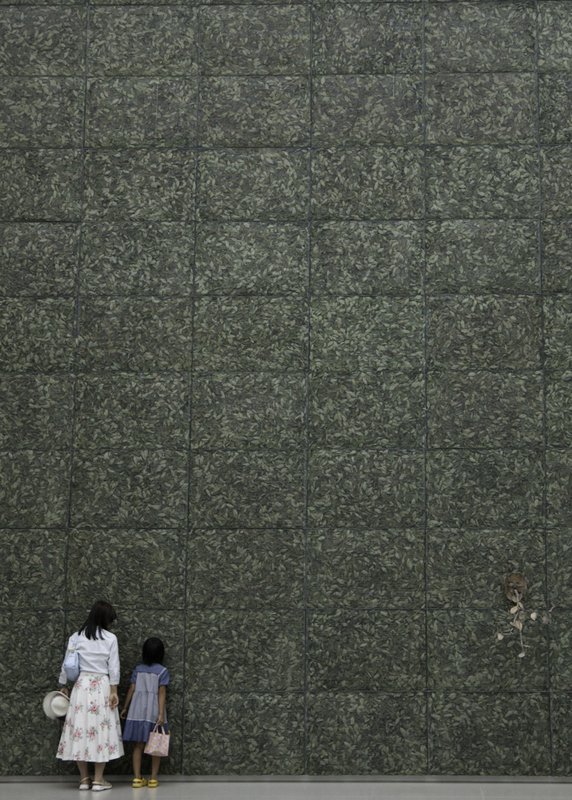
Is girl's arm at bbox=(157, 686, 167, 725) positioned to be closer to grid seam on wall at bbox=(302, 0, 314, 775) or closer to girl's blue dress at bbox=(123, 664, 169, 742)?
girl's blue dress at bbox=(123, 664, 169, 742)

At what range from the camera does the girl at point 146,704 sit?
9.11 m

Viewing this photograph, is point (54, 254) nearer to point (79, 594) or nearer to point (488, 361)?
point (79, 594)

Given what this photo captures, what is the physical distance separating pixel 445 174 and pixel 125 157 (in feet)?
10.6

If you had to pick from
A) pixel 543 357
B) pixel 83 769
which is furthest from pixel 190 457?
pixel 543 357

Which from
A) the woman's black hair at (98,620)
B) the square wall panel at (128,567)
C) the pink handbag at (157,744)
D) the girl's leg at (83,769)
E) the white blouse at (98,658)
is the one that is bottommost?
the girl's leg at (83,769)

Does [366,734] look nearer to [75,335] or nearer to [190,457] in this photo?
[190,457]

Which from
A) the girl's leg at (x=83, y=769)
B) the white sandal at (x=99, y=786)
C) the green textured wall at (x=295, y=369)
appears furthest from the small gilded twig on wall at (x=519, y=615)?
the girl's leg at (x=83, y=769)

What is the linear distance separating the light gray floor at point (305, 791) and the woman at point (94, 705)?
31cm

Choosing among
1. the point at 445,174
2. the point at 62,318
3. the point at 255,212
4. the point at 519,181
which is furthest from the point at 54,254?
the point at 519,181

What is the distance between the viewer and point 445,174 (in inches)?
400

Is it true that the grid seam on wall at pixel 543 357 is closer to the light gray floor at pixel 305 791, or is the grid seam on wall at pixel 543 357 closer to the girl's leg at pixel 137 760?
the light gray floor at pixel 305 791

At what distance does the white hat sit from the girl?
537mm

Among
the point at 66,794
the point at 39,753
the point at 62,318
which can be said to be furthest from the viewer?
the point at 62,318

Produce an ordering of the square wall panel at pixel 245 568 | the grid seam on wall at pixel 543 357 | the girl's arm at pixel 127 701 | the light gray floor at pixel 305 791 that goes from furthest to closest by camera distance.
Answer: the square wall panel at pixel 245 568
the grid seam on wall at pixel 543 357
the girl's arm at pixel 127 701
the light gray floor at pixel 305 791
